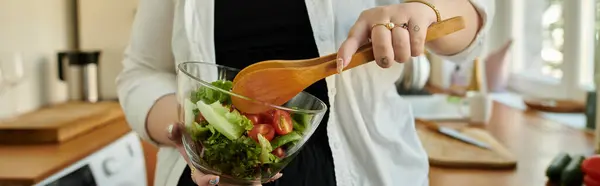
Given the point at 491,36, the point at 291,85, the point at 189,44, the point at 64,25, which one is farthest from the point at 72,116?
the point at 491,36

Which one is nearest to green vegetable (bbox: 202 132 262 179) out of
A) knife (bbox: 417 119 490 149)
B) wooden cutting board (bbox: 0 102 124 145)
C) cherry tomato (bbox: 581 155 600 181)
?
cherry tomato (bbox: 581 155 600 181)

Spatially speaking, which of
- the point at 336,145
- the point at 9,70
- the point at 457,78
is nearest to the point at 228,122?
the point at 336,145

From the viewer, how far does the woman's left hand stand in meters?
0.52

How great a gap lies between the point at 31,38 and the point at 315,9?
1397mm

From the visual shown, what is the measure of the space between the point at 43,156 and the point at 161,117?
2.11ft

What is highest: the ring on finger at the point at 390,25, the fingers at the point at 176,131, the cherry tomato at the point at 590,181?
the ring on finger at the point at 390,25

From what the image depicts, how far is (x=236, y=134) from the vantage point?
48cm

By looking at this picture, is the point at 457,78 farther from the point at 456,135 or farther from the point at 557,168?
the point at 557,168

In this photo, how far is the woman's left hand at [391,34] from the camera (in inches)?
20.4

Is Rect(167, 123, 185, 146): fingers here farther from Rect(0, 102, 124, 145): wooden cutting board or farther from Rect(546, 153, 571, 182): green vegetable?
Rect(0, 102, 124, 145): wooden cutting board

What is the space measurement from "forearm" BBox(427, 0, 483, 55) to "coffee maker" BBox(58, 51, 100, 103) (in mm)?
1548

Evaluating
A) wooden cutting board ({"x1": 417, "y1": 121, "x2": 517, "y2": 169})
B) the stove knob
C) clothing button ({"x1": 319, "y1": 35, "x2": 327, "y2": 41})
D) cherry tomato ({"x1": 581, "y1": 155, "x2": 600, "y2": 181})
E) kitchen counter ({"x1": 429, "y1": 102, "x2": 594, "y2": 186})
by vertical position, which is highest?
clothing button ({"x1": 319, "y1": 35, "x2": 327, "y2": 41})

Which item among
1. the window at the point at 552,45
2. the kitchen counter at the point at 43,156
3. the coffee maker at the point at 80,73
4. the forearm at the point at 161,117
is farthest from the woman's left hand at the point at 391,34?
the coffee maker at the point at 80,73

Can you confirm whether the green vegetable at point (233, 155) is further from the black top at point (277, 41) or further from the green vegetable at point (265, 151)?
the black top at point (277, 41)
